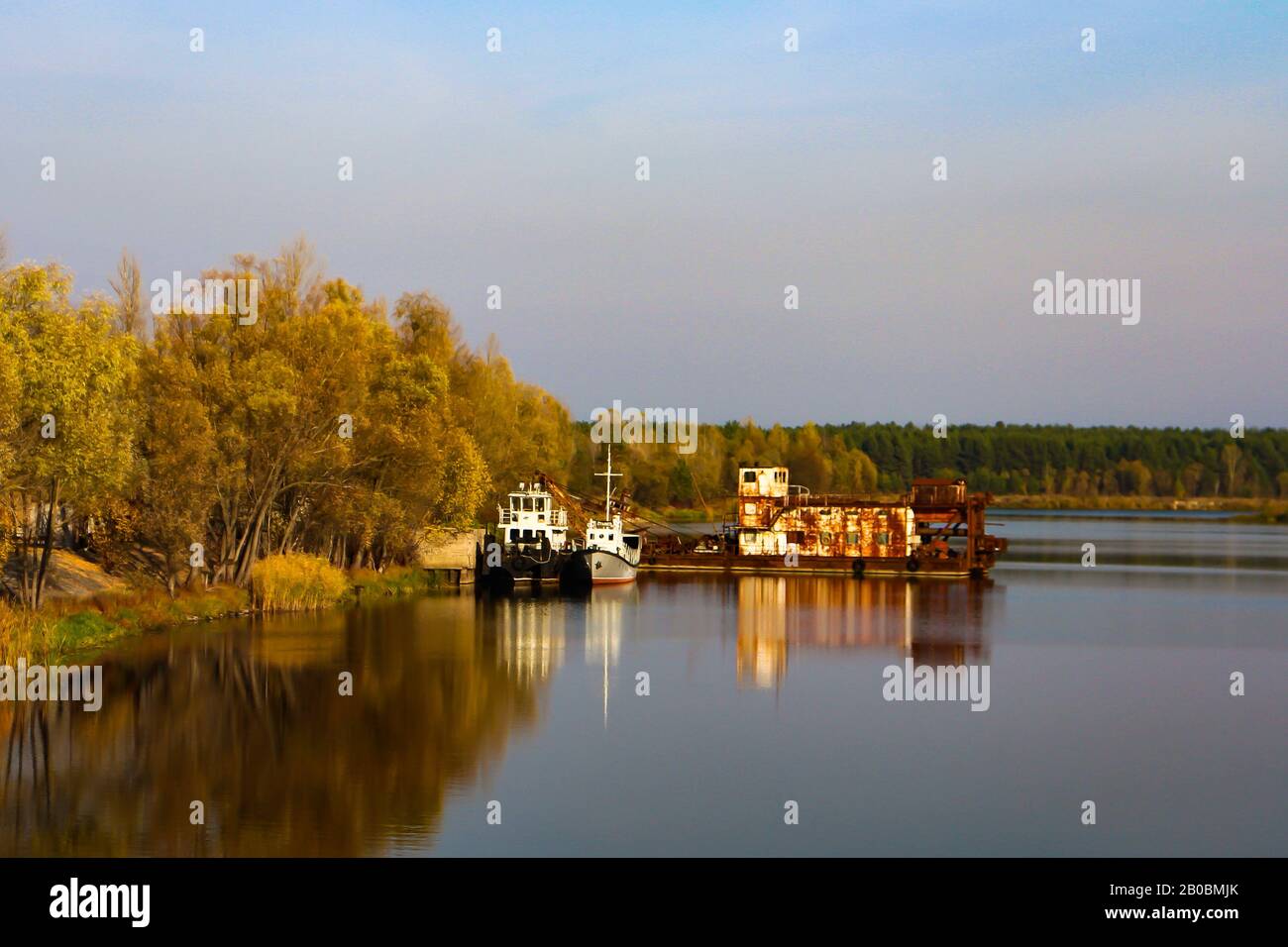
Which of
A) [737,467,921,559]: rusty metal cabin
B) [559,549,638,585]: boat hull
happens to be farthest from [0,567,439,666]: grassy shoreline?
[737,467,921,559]: rusty metal cabin

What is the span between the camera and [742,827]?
68.4 ft

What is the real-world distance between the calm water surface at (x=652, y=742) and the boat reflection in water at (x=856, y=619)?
302 millimetres

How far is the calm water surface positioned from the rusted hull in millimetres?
20260

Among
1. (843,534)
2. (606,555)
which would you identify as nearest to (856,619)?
(606,555)

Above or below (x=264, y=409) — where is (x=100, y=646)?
below

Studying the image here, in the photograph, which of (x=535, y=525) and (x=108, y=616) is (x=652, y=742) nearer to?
(x=108, y=616)

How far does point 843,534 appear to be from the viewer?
71.5 meters

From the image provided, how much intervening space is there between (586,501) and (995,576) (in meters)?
21.5

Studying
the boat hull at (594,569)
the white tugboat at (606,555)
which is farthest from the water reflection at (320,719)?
the white tugboat at (606,555)

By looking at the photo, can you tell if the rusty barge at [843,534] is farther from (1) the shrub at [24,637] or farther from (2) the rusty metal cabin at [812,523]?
(1) the shrub at [24,637]

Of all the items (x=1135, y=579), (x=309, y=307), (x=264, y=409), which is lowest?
(x=1135, y=579)
